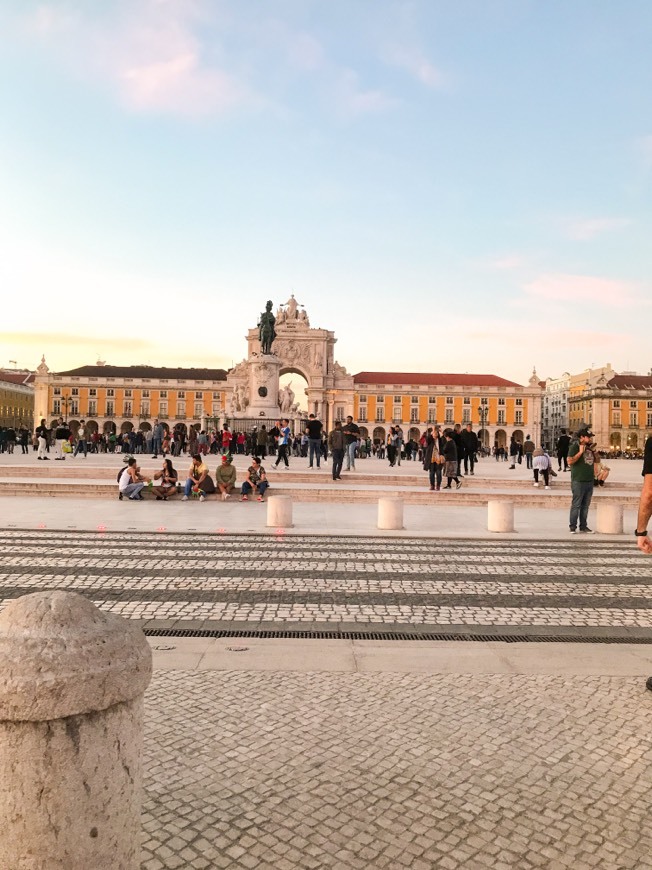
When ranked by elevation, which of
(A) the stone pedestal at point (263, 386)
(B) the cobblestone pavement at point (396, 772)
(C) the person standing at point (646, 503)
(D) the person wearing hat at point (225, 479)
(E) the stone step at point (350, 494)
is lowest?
(B) the cobblestone pavement at point (396, 772)

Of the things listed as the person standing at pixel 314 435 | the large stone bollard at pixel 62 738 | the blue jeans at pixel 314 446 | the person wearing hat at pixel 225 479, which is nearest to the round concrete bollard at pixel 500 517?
the person wearing hat at pixel 225 479

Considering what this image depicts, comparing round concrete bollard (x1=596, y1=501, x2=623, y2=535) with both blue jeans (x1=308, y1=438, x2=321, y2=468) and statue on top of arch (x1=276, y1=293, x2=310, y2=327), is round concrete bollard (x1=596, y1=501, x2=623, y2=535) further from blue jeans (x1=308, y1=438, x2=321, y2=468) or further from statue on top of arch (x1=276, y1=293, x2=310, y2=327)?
statue on top of arch (x1=276, y1=293, x2=310, y2=327)

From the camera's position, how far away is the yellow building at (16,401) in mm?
99500

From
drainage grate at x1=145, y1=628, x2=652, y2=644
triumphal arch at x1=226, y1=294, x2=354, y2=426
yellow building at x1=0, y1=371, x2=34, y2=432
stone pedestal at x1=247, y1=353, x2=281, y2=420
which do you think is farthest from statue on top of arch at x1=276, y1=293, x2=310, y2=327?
drainage grate at x1=145, y1=628, x2=652, y2=644

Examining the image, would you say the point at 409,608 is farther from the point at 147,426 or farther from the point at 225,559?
the point at 147,426

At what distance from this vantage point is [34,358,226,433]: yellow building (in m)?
101

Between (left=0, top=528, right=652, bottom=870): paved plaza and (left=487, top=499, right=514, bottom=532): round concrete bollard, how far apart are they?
143 inches

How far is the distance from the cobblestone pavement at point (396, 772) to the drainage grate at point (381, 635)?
88cm

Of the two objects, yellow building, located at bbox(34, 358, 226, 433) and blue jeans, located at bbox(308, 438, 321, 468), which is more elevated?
yellow building, located at bbox(34, 358, 226, 433)

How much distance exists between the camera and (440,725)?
3.65 meters

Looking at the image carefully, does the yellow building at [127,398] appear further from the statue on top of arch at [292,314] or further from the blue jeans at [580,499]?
the blue jeans at [580,499]

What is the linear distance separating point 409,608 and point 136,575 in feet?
9.28

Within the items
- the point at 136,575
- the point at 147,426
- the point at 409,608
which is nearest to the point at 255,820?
the point at 409,608

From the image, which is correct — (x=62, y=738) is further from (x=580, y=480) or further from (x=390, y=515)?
(x=580, y=480)
